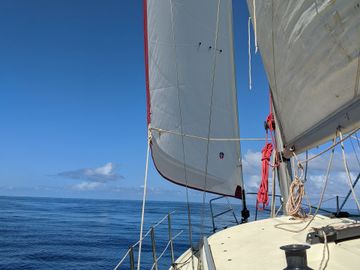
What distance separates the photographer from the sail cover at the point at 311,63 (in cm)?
344

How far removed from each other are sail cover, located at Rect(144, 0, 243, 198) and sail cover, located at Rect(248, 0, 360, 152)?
2.99 meters

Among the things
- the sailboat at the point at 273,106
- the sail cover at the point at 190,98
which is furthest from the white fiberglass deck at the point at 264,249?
the sail cover at the point at 190,98

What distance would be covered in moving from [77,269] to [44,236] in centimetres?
1334

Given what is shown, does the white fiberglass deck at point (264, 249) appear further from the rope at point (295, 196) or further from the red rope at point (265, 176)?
the red rope at point (265, 176)

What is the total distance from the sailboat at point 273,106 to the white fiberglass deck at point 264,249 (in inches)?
0.5

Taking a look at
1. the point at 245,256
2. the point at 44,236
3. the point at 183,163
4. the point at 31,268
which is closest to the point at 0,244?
the point at 44,236

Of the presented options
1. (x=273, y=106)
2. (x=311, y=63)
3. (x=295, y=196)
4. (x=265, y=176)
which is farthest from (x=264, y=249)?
(x=265, y=176)

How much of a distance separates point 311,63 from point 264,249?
188 cm

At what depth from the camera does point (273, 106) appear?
5.46 m

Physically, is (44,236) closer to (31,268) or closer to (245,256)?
(31,268)

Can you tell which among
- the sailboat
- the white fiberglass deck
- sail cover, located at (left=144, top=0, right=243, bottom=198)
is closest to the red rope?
the sailboat

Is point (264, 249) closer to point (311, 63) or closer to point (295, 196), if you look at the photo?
point (295, 196)

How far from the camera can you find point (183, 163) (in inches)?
315

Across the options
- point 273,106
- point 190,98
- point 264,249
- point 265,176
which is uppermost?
point 190,98
